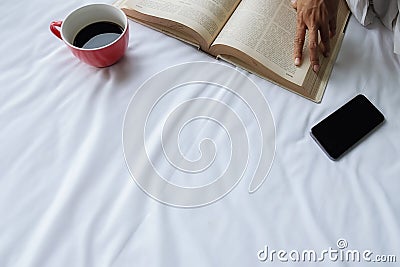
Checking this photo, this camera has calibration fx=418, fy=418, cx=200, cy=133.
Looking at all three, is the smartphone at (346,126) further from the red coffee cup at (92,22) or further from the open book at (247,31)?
the red coffee cup at (92,22)

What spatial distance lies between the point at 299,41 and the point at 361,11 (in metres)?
0.11

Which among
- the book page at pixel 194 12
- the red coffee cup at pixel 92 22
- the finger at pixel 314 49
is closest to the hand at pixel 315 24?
the finger at pixel 314 49

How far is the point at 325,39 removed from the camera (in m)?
0.58

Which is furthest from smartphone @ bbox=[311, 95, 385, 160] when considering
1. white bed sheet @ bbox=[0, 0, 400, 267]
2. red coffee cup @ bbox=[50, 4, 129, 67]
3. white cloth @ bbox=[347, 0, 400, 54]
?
red coffee cup @ bbox=[50, 4, 129, 67]

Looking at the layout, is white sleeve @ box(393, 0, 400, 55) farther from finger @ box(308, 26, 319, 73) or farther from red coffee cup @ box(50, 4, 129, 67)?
red coffee cup @ box(50, 4, 129, 67)

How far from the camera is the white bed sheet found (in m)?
0.47

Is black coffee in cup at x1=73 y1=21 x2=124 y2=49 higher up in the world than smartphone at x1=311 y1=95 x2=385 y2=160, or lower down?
higher up

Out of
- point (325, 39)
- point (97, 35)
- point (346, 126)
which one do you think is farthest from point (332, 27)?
point (97, 35)

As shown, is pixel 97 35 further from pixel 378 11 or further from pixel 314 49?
pixel 378 11

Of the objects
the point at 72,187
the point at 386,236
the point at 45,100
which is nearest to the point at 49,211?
the point at 72,187

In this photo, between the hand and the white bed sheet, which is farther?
the hand

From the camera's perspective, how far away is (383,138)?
20.8 inches

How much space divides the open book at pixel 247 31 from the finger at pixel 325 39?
0.04 ft

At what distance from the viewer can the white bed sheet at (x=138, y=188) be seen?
1.53 ft
